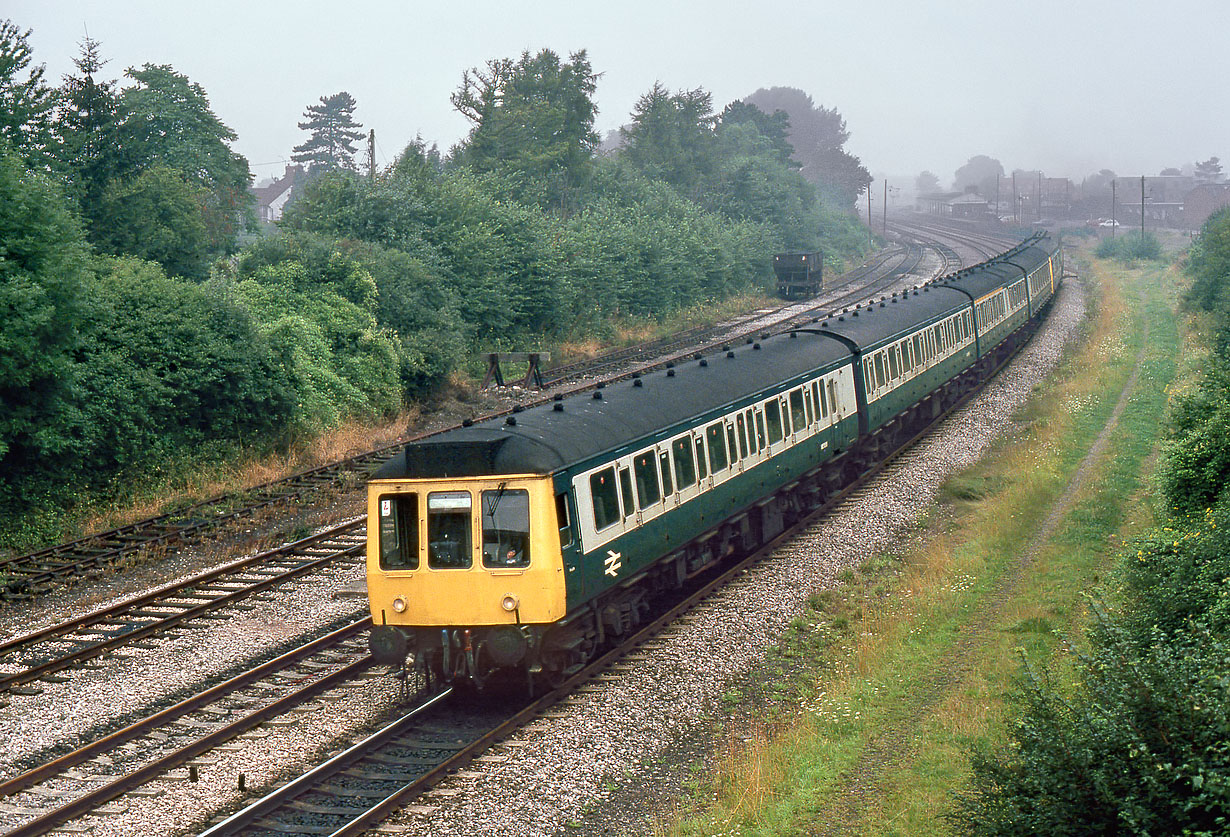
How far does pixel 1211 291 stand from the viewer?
46500mm

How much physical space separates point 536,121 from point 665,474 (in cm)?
4990

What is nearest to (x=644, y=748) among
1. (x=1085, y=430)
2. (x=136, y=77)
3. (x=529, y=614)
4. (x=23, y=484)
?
(x=529, y=614)

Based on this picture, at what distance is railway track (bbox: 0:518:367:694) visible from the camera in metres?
14.7

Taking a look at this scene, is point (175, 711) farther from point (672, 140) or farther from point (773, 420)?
point (672, 140)

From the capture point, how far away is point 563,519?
42.3 feet

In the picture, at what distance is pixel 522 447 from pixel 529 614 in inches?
70.8

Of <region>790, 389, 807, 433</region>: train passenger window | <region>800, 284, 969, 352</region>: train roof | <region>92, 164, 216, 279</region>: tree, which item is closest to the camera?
<region>790, 389, 807, 433</region>: train passenger window

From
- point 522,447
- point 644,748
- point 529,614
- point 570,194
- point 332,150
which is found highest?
point 332,150

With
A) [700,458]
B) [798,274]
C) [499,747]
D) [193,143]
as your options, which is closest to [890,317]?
[700,458]

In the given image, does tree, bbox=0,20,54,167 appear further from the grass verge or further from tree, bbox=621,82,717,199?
tree, bbox=621,82,717,199

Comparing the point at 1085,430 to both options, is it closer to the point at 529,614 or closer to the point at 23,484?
the point at 529,614

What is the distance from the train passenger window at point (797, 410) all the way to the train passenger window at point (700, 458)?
4006 mm

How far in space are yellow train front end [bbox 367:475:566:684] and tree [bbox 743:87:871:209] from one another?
305 ft

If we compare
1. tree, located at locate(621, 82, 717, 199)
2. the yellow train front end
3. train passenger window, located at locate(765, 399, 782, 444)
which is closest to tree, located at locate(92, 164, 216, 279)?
train passenger window, located at locate(765, 399, 782, 444)
